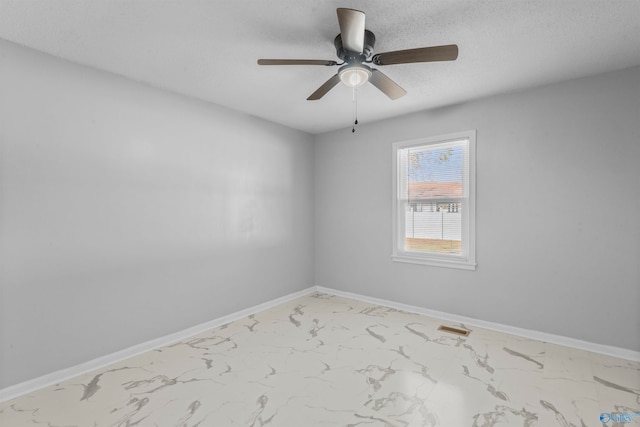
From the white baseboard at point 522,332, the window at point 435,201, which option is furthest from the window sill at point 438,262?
the white baseboard at point 522,332

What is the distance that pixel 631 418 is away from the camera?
6.25 ft

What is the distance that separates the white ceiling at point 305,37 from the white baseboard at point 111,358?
252 cm

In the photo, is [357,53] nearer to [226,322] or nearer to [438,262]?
[438,262]

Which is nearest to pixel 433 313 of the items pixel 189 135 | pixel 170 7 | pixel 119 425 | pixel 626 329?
pixel 626 329

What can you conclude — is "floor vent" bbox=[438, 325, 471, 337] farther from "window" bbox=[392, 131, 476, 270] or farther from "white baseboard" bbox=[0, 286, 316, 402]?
"white baseboard" bbox=[0, 286, 316, 402]

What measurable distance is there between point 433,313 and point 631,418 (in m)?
1.90

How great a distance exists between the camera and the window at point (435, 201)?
351cm

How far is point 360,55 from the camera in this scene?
2100mm

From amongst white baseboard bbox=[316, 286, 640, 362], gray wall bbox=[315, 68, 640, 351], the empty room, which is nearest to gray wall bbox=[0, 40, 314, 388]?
the empty room

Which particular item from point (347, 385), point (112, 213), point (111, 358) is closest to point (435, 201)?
point (347, 385)

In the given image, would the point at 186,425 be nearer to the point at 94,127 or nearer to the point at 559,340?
the point at 94,127

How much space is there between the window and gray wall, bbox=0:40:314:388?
1.87 m

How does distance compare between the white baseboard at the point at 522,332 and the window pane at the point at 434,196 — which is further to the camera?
the window pane at the point at 434,196

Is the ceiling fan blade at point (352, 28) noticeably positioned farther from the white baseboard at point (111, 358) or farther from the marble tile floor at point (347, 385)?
the white baseboard at point (111, 358)
